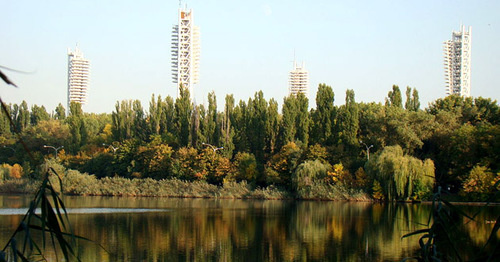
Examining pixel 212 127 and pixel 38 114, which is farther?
pixel 38 114

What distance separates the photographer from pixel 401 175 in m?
39.6

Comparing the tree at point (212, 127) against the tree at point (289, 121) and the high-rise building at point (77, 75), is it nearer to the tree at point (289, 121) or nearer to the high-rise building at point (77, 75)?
the tree at point (289, 121)

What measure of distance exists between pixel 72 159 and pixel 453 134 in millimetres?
36446

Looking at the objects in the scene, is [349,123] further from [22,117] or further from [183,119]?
[22,117]

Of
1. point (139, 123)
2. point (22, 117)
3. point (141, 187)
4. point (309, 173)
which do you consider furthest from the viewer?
point (22, 117)

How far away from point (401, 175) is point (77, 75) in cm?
14160

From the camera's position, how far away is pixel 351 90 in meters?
48.6

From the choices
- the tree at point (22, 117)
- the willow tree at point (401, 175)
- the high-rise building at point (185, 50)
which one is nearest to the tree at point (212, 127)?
the willow tree at point (401, 175)

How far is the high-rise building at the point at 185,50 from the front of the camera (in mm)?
122250

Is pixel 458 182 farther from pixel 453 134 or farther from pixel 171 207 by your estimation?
pixel 171 207

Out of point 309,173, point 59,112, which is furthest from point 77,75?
point 309,173

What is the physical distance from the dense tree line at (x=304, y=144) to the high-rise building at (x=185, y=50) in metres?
59.6

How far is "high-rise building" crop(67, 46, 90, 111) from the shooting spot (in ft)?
546

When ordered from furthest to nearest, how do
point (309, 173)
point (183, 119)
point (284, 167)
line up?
point (183, 119), point (284, 167), point (309, 173)
